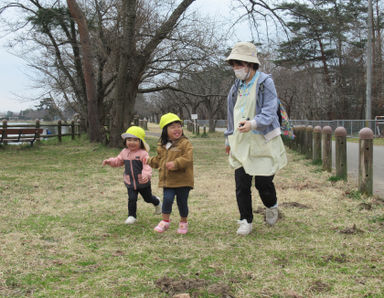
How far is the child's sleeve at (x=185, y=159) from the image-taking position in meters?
4.06

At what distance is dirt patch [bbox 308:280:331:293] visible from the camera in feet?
8.93

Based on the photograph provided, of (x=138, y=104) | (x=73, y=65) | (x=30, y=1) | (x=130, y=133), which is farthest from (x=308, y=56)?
(x=138, y=104)

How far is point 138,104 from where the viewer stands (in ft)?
243

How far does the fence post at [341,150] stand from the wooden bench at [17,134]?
39.0ft

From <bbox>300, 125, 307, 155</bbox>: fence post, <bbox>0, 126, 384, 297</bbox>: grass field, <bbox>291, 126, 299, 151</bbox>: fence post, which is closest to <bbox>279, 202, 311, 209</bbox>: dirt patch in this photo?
<bbox>0, 126, 384, 297</bbox>: grass field

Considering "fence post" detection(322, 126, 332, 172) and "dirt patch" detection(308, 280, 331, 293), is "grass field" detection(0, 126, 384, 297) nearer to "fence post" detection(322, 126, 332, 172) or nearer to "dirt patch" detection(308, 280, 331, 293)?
"dirt patch" detection(308, 280, 331, 293)

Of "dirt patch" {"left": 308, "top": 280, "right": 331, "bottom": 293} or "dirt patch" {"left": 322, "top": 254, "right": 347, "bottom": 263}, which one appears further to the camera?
"dirt patch" {"left": 322, "top": 254, "right": 347, "bottom": 263}

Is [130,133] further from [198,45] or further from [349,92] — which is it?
[349,92]

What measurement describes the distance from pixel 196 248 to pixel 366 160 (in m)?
3.15

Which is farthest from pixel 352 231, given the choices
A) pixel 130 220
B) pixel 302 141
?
pixel 302 141

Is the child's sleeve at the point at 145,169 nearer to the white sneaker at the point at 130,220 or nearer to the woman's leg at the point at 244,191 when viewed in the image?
the white sneaker at the point at 130,220

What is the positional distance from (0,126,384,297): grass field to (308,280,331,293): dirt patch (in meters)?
0.01

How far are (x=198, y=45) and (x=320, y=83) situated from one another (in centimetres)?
2607

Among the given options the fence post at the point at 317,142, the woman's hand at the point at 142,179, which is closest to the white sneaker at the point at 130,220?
the woman's hand at the point at 142,179
